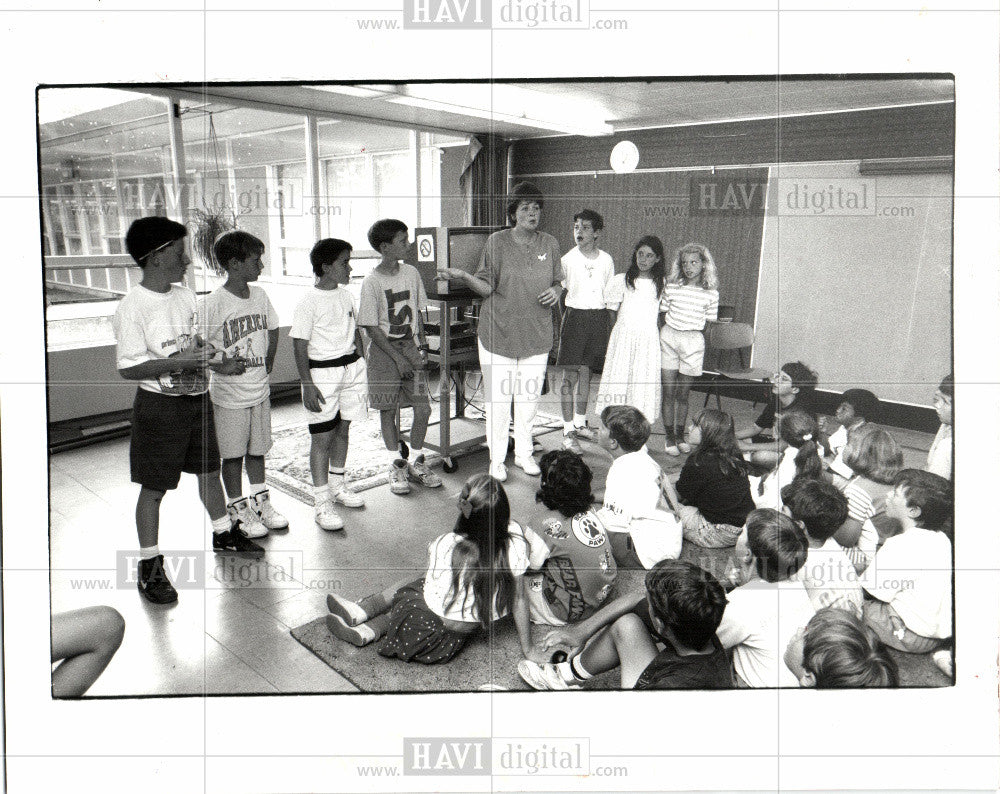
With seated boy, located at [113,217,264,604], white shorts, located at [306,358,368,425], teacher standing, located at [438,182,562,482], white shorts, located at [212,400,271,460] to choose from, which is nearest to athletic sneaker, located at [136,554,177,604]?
seated boy, located at [113,217,264,604]

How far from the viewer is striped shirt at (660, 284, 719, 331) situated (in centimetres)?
205

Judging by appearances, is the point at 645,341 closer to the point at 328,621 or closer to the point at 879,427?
the point at 879,427

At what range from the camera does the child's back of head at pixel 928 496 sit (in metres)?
1.77

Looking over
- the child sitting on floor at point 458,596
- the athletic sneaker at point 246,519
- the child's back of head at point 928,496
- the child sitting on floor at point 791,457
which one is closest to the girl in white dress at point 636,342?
the child sitting on floor at point 791,457

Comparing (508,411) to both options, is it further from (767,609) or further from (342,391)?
(767,609)

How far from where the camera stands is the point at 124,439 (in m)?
1.99

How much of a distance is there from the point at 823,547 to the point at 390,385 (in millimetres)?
1438

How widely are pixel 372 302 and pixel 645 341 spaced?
910 mm

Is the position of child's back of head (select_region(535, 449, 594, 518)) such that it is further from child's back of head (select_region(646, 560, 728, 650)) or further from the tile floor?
child's back of head (select_region(646, 560, 728, 650))

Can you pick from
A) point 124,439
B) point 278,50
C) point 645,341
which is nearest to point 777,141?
point 645,341

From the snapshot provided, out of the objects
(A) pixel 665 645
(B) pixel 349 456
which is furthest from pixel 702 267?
(B) pixel 349 456

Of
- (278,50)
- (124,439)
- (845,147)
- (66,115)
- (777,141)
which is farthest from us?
(845,147)

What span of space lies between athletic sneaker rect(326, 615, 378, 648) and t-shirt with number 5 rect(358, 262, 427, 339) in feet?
3.05

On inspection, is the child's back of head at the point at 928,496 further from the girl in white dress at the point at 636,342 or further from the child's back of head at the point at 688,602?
the girl in white dress at the point at 636,342
